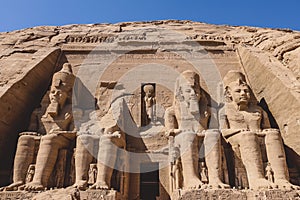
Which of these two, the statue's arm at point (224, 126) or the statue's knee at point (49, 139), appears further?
the statue's arm at point (224, 126)

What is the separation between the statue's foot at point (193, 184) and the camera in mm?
5133

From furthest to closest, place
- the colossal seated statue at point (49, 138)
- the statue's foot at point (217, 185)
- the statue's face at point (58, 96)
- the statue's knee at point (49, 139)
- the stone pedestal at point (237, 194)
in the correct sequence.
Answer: the statue's face at point (58, 96)
the statue's knee at point (49, 139)
the colossal seated statue at point (49, 138)
the statue's foot at point (217, 185)
the stone pedestal at point (237, 194)

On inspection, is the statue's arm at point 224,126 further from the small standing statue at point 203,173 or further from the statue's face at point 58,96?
the statue's face at point 58,96

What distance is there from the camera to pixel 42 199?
4.89 m

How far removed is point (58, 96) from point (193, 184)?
3.27m

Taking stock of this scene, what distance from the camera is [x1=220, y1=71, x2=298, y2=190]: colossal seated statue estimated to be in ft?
17.5

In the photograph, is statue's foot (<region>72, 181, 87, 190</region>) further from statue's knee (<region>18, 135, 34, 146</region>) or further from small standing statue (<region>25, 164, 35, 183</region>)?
statue's knee (<region>18, 135, 34, 146</region>)

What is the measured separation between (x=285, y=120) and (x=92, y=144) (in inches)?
154

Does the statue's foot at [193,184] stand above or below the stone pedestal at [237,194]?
above

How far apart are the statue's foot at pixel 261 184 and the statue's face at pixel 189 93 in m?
1.97

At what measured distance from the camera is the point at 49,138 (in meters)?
5.86

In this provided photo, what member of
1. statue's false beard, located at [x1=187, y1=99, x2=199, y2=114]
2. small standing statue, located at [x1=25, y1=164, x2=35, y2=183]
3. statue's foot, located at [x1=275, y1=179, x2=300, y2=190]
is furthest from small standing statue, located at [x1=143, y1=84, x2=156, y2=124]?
statue's foot, located at [x1=275, y1=179, x2=300, y2=190]

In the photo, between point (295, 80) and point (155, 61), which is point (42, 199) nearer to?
point (155, 61)

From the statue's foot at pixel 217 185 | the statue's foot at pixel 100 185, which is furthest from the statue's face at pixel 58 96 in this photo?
the statue's foot at pixel 217 185
